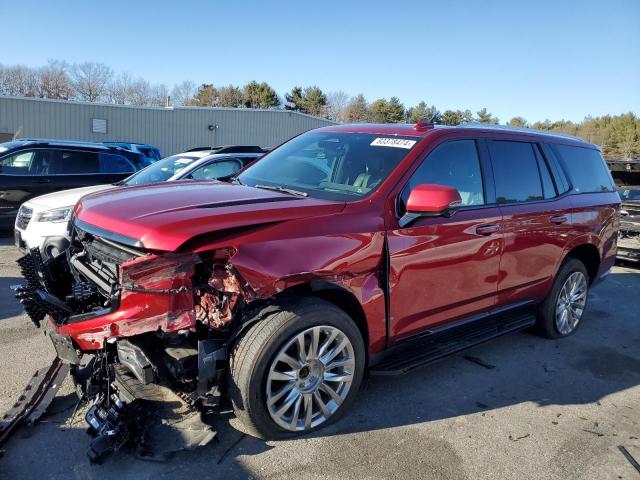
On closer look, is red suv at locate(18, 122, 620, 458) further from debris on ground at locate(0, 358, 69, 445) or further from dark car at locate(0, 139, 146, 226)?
dark car at locate(0, 139, 146, 226)

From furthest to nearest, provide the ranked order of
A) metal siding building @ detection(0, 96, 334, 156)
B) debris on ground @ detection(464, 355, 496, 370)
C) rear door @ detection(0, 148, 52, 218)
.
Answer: metal siding building @ detection(0, 96, 334, 156) → rear door @ detection(0, 148, 52, 218) → debris on ground @ detection(464, 355, 496, 370)

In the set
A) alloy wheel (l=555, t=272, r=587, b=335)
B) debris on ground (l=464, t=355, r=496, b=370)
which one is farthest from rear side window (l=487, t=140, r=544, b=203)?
debris on ground (l=464, t=355, r=496, b=370)

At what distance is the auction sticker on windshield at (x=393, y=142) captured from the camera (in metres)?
3.70

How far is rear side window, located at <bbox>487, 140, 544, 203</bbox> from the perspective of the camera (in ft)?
13.9

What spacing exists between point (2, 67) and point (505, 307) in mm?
72340

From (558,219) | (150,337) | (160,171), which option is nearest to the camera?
(150,337)

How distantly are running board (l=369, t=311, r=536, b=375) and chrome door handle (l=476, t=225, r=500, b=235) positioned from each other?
2.45 feet

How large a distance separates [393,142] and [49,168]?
777 centimetres

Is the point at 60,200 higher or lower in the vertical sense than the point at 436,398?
higher

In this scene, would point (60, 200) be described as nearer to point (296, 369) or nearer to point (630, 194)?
point (296, 369)

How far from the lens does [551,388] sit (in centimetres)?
409

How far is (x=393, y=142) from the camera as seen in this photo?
12.5 feet

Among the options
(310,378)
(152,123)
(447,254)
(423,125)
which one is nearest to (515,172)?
(423,125)

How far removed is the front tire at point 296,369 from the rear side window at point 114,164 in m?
8.01
